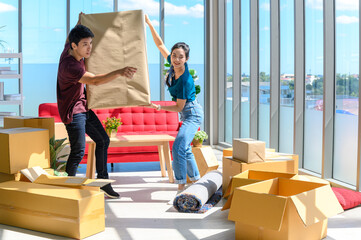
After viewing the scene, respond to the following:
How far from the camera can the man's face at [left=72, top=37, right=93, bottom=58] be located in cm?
333

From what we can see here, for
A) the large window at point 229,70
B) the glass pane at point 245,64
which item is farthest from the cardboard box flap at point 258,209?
the large window at point 229,70

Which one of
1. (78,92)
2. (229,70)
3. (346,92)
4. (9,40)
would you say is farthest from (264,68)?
(9,40)

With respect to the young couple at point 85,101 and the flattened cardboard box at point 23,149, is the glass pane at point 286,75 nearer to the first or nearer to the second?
the young couple at point 85,101

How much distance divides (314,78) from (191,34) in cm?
414

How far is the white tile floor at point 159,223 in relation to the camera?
2.86 meters

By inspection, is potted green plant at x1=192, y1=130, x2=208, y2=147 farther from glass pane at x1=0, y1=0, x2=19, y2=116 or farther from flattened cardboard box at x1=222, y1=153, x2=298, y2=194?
glass pane at x1=0, y1=0, x2=19, y2=116

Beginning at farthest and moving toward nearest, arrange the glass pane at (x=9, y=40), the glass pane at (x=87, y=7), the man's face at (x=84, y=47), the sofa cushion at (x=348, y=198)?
the glass pane at (x=87, y=7) → the glass pane at (x=9, y=40) → the sofa cushion at (x=348, y=198) → the man's face at (x=84, y=47)

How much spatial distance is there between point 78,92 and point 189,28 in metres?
5.35

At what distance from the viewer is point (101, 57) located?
345cm

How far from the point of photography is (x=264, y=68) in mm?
5766

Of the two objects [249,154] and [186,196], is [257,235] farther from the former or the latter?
[249,154]

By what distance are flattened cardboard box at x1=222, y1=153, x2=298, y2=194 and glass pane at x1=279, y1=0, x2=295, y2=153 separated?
1.20 metres

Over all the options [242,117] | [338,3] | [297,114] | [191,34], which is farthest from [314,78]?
[191,34]

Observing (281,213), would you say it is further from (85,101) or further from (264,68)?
(264,68)
